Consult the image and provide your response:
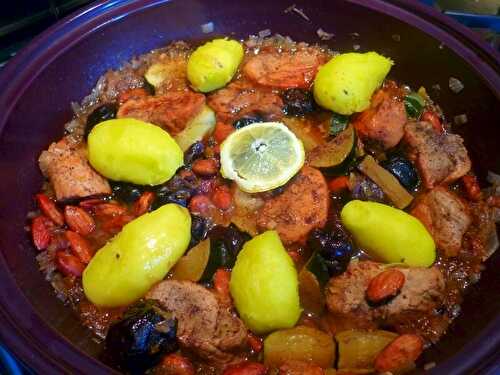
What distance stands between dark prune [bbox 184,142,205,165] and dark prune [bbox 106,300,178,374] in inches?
31.6

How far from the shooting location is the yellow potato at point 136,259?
2.02m

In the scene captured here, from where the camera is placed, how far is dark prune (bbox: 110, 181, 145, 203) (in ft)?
7.91

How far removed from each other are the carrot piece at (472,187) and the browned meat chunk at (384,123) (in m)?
0.37

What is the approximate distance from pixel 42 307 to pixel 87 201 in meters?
0.57

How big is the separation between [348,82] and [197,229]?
1041mm

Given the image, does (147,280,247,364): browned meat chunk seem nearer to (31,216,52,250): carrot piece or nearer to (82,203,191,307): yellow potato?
(82,203,191,307): yellow potato

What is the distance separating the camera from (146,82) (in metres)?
2.91

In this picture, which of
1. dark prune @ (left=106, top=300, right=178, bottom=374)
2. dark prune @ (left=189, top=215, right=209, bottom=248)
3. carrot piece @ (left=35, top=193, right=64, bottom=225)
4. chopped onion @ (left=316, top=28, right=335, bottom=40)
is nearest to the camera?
dark prune @ (left=106, top=300, right=178, bottom=374)

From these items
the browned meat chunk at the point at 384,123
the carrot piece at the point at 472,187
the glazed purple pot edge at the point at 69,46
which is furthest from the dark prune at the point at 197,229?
the carrot piece at the point at 472,187

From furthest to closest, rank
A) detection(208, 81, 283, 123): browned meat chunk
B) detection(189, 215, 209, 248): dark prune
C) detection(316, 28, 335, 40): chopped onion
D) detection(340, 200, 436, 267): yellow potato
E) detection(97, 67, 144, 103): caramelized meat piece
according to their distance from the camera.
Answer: detection(316, 28, 335, 40): chopped onion < detection(97, 67, 144, 103): caramelized meat piece < detection(208, 81, 283, 123): browned meat chunk < detection(189, 215, 209, 248): dark prune < detection(340, 200, 436, 267): yellow potato

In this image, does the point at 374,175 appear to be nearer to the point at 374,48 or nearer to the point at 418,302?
the point at 418,302

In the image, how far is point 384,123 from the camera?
8.38ft

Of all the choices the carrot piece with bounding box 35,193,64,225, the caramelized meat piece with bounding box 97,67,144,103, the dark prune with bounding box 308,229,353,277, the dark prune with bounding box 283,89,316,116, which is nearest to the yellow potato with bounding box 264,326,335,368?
the dark prune with bounding box 308,229,353,277

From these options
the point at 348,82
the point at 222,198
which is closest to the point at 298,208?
the point at 222,198
